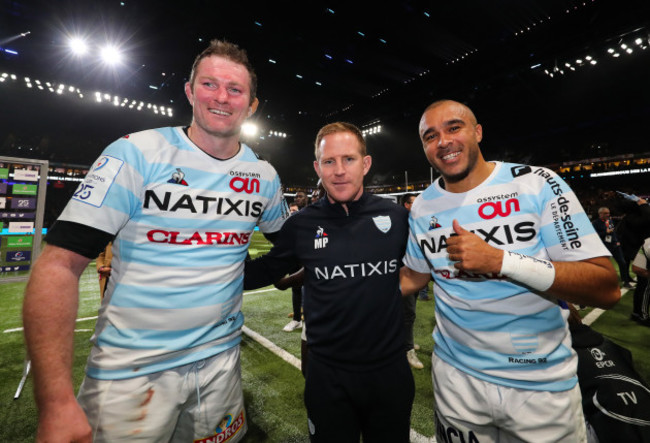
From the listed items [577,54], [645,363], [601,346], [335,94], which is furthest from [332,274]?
[335,94]

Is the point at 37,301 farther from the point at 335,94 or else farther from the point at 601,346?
the point at 335,94

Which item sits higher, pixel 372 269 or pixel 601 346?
pixel 372 269

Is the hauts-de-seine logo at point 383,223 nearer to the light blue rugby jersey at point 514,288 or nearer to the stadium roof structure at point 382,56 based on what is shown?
the light blue rugby jersey at point 514,288

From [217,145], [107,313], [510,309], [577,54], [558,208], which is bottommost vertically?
[510,309]

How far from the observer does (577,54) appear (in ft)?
35.6

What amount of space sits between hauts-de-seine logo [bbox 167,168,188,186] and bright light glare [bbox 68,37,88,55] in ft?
63.6

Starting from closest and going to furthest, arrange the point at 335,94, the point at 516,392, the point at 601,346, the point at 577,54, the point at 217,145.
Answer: the point at 516,392 → the point at 217,145 → the point at 601,346 → the point at 577,54 → the point at 335,94

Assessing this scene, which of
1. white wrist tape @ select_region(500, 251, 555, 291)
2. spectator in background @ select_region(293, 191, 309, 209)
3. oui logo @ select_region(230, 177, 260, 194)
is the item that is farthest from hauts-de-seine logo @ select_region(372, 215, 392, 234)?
spectator in background @ select_region(293, 191, 309, 209)

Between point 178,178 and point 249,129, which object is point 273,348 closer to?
point 178,178

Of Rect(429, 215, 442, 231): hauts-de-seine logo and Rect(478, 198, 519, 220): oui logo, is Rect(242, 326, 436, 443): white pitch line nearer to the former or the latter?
Rect(429, 215, 442, 231): hauts-de-seine logo

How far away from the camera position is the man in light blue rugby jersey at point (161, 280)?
1082 mm

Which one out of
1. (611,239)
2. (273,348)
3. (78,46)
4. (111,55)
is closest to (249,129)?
(111,55)

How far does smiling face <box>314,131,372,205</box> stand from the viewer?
6.26 feet

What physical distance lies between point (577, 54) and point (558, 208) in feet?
47.7
